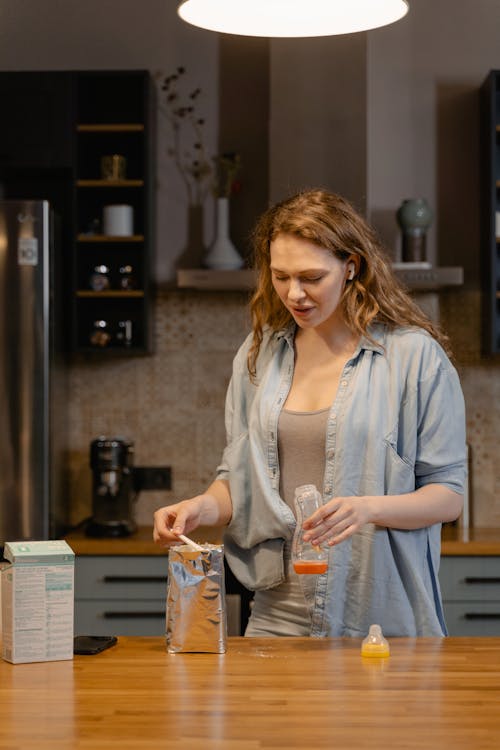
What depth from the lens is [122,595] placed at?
3.74 metres

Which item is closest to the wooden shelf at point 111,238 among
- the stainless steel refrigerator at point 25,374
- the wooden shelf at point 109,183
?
the wooden shelf at point 109,183

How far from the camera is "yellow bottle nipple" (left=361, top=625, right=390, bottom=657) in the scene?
182 cm

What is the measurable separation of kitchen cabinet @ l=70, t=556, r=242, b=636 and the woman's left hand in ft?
6.31

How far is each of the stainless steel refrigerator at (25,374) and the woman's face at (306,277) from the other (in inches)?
70.1

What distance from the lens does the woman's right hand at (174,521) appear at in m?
1.97

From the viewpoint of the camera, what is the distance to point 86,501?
440cm

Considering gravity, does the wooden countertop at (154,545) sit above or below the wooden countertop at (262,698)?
below

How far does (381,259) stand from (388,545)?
1.98 feet

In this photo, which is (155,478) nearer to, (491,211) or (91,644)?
(491,211)

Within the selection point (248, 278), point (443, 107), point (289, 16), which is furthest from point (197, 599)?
point (443, 107)

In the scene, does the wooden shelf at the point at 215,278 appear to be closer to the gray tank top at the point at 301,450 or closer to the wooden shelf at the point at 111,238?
the wooden shelf at the point at 111,238

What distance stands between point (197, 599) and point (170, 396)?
8.58ft

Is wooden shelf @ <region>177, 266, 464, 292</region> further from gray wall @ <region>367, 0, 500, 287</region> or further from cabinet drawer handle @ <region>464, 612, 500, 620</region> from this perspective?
cabinet drawer handle @ <region>464, 612, 500, 620</region>

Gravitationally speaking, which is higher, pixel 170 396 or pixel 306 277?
pixel 306 277
